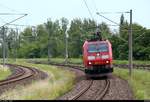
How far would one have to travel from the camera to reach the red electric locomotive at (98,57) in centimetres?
3709

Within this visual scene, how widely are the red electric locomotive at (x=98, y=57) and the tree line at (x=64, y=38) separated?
42408 mm

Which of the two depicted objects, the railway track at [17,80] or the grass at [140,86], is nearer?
the grass at [140,86]

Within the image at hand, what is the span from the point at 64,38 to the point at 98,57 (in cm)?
9793

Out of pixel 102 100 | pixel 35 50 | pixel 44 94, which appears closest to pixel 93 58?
pixel 44 94

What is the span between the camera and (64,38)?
135m

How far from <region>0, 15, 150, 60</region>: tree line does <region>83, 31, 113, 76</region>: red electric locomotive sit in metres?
42.4

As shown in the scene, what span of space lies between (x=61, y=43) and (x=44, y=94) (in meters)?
110

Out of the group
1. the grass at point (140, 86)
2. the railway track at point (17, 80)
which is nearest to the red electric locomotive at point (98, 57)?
the grass at point (140, 86)

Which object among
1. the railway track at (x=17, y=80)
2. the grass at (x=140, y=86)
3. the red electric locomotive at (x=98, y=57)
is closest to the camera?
the grass at (x=140, y=86)

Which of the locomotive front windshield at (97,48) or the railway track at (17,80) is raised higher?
the locomotive front windshield at (97,48)

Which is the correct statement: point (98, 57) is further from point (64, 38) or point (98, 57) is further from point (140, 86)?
point (64, 38)

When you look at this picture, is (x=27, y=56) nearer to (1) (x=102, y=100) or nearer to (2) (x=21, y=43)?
(2) (x=21, y=43)

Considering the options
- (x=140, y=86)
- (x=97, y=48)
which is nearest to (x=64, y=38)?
(x=97, y=48)

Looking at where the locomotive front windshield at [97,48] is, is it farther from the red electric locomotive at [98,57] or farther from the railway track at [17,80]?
the railway track at [17,80]
